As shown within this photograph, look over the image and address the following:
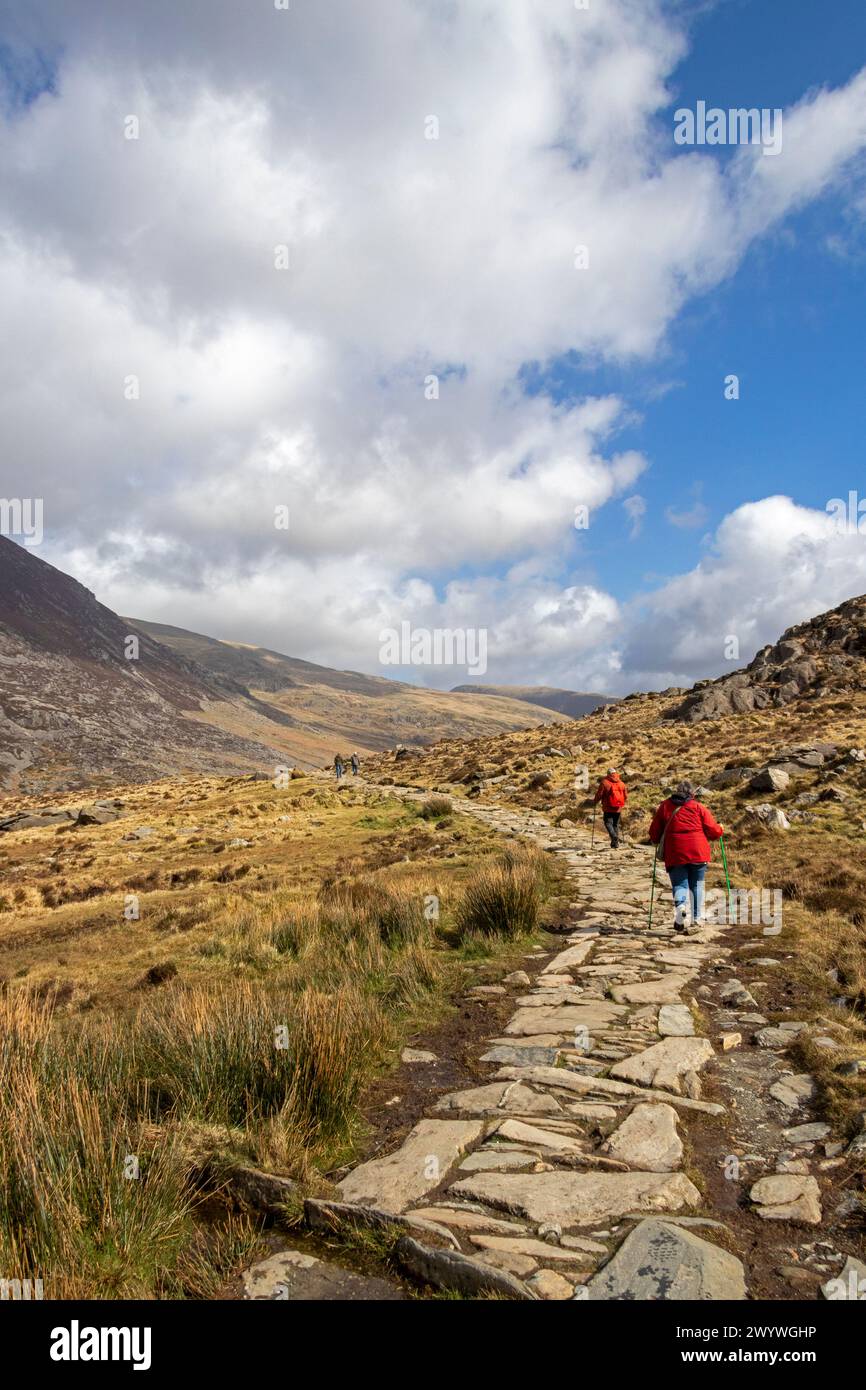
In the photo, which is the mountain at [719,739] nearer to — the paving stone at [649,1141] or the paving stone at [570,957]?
the paving stone at [570,957]

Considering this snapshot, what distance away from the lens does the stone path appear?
10.9 ft

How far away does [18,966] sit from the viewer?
48.3 feet

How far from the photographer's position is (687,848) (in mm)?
10297

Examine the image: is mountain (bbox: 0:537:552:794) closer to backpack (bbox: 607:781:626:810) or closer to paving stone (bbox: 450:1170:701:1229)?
backpack (bbox: 607:781:626:810)

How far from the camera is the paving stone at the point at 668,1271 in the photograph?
10.3 ft

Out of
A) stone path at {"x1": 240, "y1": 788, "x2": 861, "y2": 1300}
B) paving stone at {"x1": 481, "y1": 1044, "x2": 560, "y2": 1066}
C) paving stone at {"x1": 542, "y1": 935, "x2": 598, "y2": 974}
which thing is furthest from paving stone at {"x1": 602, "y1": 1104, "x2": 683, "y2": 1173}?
paving stone at {"x1": 542, "y1": 935, "x2": 598, "y2": 974}

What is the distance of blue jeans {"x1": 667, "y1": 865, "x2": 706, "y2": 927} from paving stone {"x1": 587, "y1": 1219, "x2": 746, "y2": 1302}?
727cm

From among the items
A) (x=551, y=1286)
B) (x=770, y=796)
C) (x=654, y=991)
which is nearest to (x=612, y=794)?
(x=770, y=796)

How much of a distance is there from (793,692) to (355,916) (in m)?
45.6

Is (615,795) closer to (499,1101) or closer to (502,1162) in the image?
(499,1101)

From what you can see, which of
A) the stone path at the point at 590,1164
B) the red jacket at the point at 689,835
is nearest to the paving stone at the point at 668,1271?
the stone path at the point at 590,1164

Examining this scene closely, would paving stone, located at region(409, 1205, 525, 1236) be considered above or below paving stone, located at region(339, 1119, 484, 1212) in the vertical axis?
above
